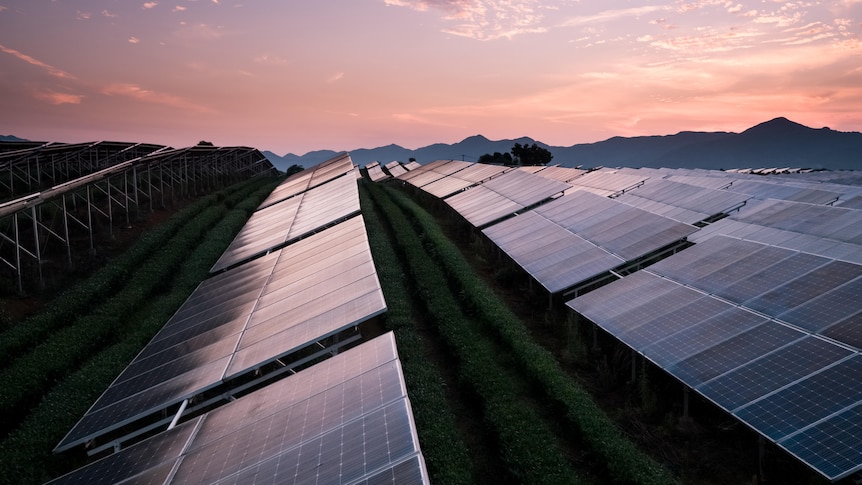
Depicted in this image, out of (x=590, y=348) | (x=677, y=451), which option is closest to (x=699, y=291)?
(x=590, y=348)

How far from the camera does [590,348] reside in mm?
14148

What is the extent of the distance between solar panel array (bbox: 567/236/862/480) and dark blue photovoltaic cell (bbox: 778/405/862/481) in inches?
0.5

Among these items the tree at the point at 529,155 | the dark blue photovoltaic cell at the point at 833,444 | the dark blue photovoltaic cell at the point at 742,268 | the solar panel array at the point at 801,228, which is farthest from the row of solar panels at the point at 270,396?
the tree at the point at 529,155

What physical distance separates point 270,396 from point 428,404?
12.7ft

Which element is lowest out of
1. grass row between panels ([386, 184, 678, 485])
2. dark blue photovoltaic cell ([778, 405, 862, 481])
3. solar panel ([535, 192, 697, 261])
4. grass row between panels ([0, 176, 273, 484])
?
grass row between panels ([386, 184, 678, 485])

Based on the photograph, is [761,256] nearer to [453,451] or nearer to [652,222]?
[652,222]

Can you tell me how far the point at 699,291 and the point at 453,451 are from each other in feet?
23.6

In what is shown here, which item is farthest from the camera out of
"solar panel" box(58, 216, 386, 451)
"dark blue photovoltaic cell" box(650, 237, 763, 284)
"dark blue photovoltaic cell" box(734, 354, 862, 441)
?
"dark blue photovoltaic cell" box(650, 237, 763, 284)

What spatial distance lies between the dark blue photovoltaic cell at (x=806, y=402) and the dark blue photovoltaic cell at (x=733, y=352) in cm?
103

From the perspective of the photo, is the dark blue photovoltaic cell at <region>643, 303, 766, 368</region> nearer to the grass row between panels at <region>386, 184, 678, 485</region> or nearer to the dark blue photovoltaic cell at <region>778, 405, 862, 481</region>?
the grass row between panels at <region>386, 184, 678, 485</region>

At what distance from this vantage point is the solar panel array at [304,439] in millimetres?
5453

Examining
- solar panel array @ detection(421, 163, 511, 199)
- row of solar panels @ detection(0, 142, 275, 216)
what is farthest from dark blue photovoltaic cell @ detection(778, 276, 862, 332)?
solar panel array @ detection(421, 163, 511, 199)

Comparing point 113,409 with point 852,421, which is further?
point 113,409

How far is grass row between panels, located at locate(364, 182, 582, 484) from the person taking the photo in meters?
8.92
